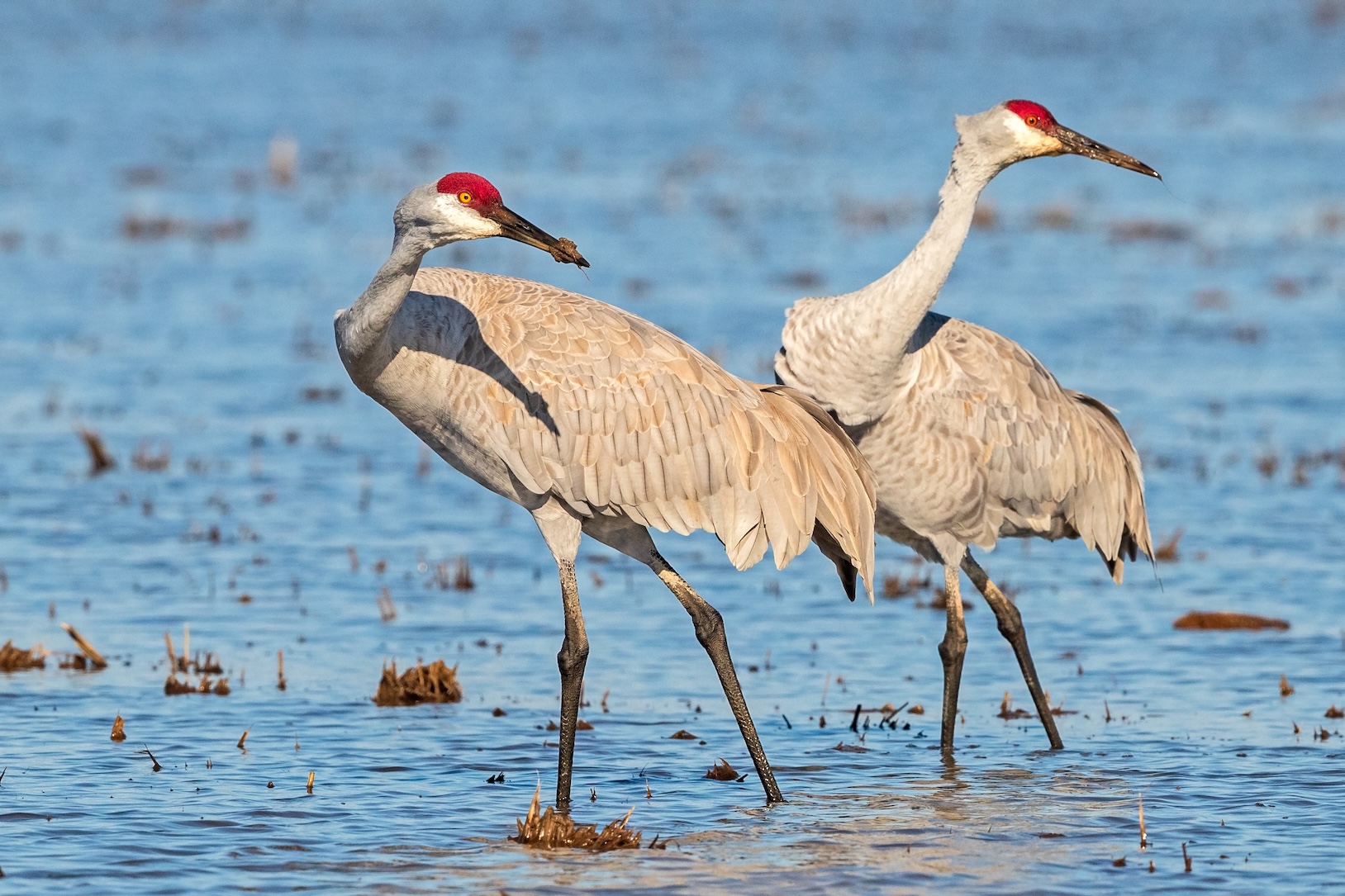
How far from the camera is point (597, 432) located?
676 centimetres

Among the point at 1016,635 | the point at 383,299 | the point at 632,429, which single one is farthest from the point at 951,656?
the point at 383,299

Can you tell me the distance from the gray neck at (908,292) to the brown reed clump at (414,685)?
2.09 meters

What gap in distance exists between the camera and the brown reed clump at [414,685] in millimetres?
7945

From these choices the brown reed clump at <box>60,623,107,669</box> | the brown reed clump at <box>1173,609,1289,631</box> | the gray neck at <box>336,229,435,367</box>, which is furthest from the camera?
the brown reed clump at <box>1173,609,1289,631</box>

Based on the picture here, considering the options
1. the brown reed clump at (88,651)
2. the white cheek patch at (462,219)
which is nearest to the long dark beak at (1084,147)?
the white cheek patch at (462,219)

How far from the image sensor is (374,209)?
69.1ft

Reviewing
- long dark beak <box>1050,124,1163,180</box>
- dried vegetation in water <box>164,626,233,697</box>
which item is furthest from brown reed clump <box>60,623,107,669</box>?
long dark beak <box>1050,124,1163,180</box>

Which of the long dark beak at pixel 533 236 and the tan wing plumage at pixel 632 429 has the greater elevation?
the long dark beak at pixel 533 236

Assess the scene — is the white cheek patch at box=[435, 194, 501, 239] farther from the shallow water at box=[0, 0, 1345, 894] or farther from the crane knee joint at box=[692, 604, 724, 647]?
the shallow water at box=[0, 0, 1345, 894]

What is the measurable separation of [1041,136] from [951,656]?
1.92 metres

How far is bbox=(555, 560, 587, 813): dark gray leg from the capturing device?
6777 millimetres

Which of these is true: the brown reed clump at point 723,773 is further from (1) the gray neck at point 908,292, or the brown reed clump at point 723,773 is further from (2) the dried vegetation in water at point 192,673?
(2) the dried vegetation in water at point 192,673

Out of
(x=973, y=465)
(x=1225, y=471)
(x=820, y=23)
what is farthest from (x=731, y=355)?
(x=820, y=23)

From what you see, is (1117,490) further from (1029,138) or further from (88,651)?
(88,651)
